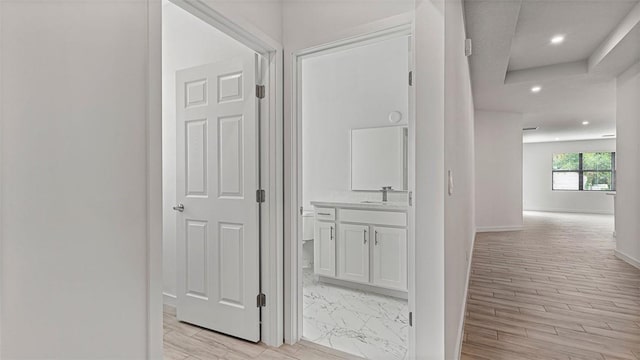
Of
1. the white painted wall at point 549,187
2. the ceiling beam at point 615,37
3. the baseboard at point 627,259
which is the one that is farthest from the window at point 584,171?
the ceiling beam at point 615,37

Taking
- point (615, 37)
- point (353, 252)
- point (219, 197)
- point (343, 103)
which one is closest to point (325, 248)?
point (353, 252)

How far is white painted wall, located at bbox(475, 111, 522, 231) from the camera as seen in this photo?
7.37m

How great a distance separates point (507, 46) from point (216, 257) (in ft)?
12.4

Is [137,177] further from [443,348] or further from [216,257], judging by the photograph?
[443,348]

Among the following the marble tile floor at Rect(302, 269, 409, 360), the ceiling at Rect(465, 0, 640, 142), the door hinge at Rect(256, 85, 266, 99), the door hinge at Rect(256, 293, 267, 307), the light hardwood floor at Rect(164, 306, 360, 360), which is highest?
the ceiling at Rect(465, 0, 640, 142)

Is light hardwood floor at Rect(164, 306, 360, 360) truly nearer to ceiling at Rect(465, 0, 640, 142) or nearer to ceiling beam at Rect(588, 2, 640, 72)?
ceiling at Rect(465, 0, 640, 142)

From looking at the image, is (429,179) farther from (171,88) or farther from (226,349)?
(171,88)

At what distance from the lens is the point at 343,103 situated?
432 cm

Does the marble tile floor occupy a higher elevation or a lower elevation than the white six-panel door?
lower

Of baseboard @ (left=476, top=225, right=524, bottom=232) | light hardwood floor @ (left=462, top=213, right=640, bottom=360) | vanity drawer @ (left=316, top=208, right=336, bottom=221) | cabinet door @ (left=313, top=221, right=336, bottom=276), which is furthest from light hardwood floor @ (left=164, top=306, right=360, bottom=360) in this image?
baseboard @ (left=476, top=225, right=524, bottom=232)

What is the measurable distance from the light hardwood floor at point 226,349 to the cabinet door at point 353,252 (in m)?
1.15

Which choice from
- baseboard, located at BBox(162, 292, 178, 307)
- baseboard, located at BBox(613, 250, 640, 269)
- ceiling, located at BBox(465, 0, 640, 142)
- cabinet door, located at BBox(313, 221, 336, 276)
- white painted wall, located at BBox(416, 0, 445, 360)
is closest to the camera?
white painted wall, located at BBox(416, 0, 445, 360)

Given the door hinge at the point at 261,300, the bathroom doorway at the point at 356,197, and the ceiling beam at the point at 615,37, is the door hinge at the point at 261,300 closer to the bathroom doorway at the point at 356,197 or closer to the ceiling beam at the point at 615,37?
the bathroom doorway at the point at 356,197

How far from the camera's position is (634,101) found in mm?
4355
